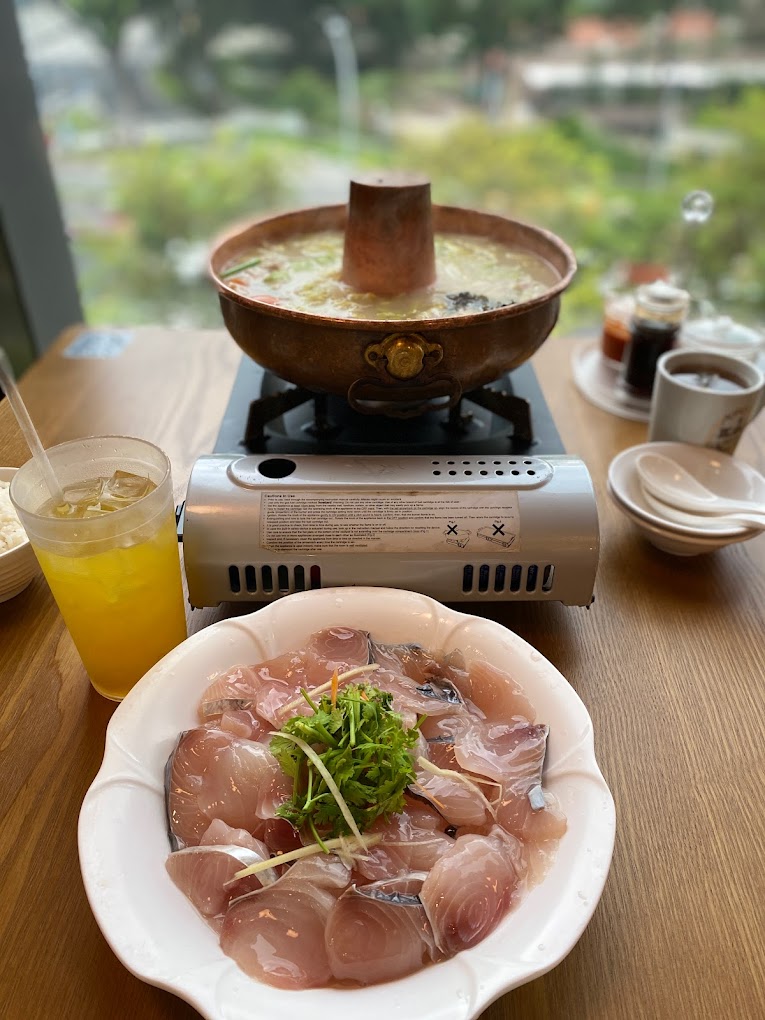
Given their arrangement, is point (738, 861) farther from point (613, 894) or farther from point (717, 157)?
point (717, 157)

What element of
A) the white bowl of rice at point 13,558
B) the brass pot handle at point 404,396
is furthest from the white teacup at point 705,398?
the white bowl of rice at point 13,558

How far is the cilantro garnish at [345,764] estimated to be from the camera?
2.50 feet

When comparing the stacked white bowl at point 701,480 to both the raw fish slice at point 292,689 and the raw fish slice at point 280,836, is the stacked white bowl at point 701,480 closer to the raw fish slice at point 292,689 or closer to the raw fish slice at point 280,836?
the raw fish slice at point 292,689

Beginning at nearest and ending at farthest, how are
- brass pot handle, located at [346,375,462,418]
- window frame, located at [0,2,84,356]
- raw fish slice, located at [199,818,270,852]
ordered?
raw fish slice, located at [199,818,270,852] → brass pot handle, located at [346,375,462,418] → window frame, located at [0,2,84,356]

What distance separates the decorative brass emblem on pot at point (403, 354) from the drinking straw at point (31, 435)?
1.56 ft

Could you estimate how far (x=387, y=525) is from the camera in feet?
3.59

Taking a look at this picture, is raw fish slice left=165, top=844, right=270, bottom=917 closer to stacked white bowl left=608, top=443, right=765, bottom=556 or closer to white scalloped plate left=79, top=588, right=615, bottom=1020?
white scalloped plate left=79, top=588, right=615, bottom=1020

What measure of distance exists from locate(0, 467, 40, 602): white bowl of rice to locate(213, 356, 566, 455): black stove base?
0.34m

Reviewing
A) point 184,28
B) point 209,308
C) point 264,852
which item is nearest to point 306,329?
point 264,852

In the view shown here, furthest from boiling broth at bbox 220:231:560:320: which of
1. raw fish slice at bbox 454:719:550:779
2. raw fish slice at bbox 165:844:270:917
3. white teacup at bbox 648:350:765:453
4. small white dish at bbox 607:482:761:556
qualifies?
raw fish slice at bbox 165:844:270:917

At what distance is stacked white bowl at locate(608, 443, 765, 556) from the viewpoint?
1211mm

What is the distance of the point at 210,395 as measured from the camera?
171 centimetres

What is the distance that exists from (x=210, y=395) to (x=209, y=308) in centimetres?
212

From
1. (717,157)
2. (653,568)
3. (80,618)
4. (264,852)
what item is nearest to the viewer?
(264,852)
